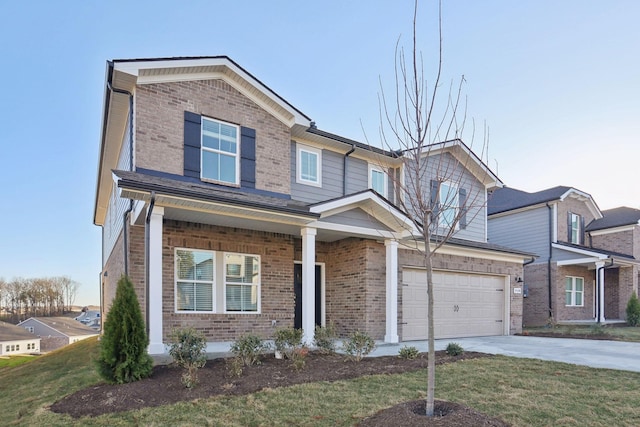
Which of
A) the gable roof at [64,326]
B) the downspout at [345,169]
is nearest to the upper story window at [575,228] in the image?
the downspout at [345,169]

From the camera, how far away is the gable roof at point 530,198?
18375 millimetres

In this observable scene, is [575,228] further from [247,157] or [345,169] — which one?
[247,157]

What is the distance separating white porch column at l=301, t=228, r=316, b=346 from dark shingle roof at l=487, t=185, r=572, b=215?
1170cm

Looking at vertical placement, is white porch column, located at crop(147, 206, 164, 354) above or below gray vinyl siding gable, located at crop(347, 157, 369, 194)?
below

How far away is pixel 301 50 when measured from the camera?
13.4 meters

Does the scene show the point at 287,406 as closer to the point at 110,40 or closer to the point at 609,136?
the point at 110,40

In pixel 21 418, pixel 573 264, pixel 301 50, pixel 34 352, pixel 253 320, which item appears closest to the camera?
pixel 21 418

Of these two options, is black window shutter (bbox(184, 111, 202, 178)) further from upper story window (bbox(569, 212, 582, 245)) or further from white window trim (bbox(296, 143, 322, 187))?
upper story window (bbox(569, 212, 582, 245))

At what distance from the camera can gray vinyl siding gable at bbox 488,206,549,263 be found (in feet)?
60.4

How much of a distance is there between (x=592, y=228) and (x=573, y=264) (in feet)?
10.9

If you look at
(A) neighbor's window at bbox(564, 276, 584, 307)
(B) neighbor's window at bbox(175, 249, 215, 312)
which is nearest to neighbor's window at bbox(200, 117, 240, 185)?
(B) neighbor's window at bbox(175, 249, 215, 312)

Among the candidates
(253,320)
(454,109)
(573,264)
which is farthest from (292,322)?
(573,264)

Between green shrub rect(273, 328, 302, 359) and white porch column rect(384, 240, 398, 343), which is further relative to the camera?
white porch column rect(384, 240, 398, 343)

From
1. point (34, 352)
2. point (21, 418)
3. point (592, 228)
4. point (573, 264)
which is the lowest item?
point (34, 352)
